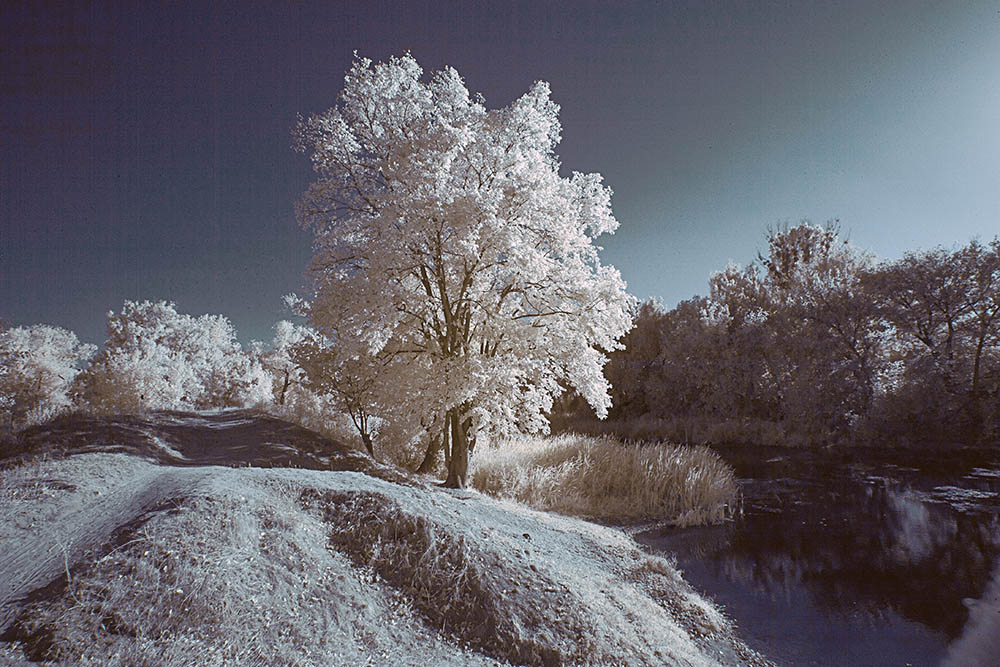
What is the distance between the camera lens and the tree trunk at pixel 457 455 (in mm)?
12820

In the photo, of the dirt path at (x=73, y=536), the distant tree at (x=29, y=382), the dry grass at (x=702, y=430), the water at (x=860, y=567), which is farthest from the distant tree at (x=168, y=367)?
the dry grass at (x=702, y=430)

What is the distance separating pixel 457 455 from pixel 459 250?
5.65m

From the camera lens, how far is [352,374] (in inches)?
582

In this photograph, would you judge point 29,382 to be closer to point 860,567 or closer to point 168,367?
point 168,367

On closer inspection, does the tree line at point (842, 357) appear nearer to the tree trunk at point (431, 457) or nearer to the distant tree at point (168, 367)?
the tree trunk at point (431, 457)

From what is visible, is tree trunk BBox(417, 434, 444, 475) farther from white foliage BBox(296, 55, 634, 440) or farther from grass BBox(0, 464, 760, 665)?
grass BBox(0, 464, 760, 665)

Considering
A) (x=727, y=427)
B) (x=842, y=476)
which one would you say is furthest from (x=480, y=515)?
(x=727, y=427)

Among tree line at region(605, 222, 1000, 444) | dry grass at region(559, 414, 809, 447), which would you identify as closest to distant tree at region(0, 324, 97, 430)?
dry grass at region(559, 414, 809, 447)

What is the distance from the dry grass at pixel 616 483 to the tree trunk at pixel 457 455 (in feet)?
5.85

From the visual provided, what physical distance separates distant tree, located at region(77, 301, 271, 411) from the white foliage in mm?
13037

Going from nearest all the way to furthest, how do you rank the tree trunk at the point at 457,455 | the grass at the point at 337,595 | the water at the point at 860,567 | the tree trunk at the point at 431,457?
the grass at the point at 337,595, the water at the point at 860,567, the tree trunk at the point at 457,455, the tree trunk at the point at 431,457

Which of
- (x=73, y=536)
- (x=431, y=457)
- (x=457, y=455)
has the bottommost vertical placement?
(x=431, y=457)

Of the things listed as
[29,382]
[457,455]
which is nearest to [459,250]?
[457,455]

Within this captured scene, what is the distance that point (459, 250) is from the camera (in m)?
11.0
